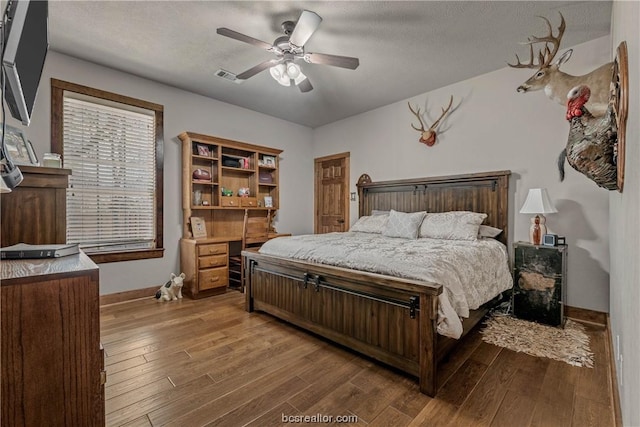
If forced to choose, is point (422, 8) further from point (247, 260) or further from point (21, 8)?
point (247, 260)

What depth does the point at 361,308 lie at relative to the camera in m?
2.18

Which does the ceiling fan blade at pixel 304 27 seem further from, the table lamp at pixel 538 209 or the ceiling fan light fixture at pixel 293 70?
the table lamp at pixel 538 209

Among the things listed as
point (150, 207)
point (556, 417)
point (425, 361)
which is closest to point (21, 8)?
point (425, 361)

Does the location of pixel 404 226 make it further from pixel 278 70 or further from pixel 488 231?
pixel 278 70

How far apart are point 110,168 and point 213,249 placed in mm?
1574

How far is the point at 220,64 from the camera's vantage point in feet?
10.9

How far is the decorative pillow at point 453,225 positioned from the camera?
3.18 m

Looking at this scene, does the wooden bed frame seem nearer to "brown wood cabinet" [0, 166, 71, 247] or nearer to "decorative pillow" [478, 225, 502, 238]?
"decorative pillow" [478, 225, 502, 238]

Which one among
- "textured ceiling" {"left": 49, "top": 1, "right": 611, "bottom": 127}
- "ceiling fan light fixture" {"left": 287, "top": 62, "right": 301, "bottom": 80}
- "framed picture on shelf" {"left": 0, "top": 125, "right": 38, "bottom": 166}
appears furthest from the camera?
"ceiling fan light fixture" {"left": 287, "top": 62, "right": 301, "bottom": 80}

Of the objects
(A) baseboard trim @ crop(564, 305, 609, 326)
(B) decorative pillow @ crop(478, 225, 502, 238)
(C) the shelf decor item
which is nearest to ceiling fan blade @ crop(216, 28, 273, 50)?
(C) the shelf decor item

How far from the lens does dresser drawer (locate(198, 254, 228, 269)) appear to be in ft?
12.4

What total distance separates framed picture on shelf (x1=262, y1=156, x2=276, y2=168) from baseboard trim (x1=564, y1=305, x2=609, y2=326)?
4311 mm

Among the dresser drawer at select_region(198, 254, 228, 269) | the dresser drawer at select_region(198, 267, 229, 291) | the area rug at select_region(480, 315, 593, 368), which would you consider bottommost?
the area rug at select_region(480, 315, 593, 368)

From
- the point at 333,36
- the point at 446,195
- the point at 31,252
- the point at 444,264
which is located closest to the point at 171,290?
the point at 31,252
